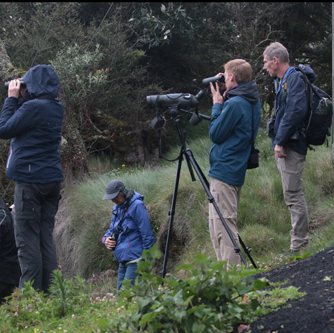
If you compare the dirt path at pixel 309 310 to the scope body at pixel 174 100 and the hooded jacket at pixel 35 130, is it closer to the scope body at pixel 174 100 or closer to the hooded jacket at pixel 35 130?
the scope body at pixel 174 100

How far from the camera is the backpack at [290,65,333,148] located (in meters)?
4.08

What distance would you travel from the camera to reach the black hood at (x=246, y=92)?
3.96m

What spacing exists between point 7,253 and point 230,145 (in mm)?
2537

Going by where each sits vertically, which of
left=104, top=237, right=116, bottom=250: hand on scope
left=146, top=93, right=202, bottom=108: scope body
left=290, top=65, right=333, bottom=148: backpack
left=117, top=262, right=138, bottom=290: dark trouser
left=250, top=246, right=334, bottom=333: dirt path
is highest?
left=146, top=93, right=202, bottom=108: scope body

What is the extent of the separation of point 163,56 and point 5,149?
4.63m

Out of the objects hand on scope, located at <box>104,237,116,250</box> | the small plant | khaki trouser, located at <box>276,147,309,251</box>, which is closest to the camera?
the small plant

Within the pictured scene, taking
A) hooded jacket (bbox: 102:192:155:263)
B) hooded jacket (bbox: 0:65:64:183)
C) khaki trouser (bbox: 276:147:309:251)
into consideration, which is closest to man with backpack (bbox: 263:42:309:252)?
khaki trouser (bbox: 276:147:309:251)

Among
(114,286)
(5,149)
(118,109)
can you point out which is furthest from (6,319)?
(118,109)

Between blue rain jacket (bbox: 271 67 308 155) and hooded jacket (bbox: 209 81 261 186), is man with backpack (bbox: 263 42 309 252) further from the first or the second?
hooded jacket (bbox: 209 81 261 186)

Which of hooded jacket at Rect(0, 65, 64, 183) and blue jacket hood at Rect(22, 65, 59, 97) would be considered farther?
blue jacket hood at Rect(22, 65, 59, 97)

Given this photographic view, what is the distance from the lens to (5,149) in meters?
8.25

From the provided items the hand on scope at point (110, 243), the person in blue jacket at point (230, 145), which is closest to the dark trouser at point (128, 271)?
the hand on scope at point (110, 243)

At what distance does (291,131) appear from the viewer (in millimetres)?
4125

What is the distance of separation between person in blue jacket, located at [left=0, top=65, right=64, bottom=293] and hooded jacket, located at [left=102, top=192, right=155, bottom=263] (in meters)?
0.97
